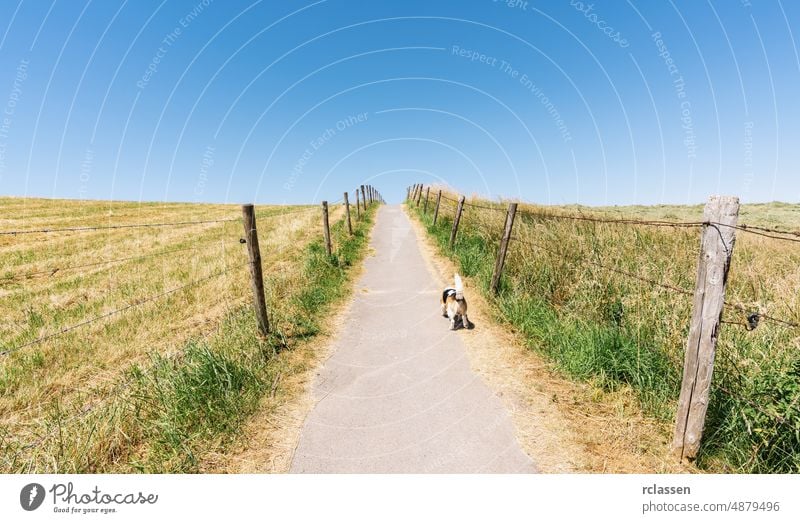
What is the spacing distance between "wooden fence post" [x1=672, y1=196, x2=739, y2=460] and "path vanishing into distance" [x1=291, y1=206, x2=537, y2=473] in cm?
139

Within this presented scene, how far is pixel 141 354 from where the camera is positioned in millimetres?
5582

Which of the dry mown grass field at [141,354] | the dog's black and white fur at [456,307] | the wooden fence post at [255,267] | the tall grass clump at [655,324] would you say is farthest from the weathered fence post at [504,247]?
the wooden fence post at [255,267]

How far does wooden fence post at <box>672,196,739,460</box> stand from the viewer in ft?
9.78

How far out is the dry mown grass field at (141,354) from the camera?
334 cm

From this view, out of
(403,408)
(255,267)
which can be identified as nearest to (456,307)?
(403,408)

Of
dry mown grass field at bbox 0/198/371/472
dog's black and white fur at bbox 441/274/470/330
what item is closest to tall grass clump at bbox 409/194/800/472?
dog's black and white fur at bbox 441/274/470/330

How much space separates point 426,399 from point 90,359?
4.85 m

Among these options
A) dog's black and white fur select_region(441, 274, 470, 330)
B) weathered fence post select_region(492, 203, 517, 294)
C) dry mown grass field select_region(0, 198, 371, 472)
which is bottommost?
dry mown grass field select_region(0, 198, 371, 472)

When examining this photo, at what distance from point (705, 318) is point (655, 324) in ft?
5.50

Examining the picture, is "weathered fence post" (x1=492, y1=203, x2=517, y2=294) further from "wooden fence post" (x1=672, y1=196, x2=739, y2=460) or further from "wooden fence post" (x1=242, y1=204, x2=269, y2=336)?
"wooden fence post" (x1=242, y1=204, x2=269, y2=336)

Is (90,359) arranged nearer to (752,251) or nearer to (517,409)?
(517,409)

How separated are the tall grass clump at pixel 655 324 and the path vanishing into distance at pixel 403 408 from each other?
4.25 feet

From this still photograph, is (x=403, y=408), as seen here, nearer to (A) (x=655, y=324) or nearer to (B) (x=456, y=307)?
(B) (x=456, y=307)
